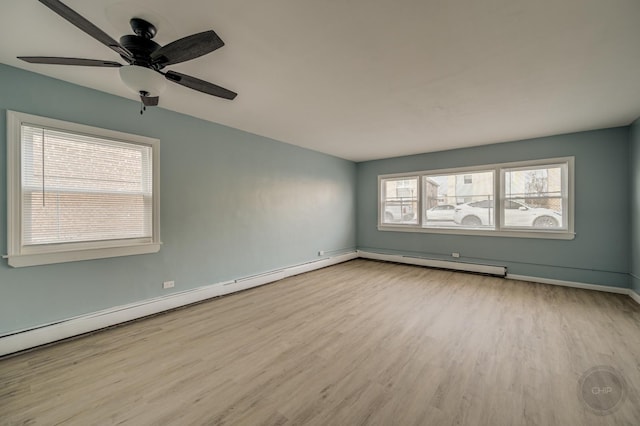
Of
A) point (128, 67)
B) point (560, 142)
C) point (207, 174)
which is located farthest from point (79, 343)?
point (560, 142)

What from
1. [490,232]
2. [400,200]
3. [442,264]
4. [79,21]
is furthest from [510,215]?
[79,21]

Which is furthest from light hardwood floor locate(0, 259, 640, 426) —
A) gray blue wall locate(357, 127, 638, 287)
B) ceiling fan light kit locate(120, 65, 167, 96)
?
ceiling fan light kit locate(120, 65, 167, 96)

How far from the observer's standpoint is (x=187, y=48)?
1663 millimetres

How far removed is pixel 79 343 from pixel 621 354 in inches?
209

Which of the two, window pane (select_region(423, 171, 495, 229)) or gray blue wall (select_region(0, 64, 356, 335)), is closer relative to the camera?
gray blue wall (select_region(0, 64, 356, 335))

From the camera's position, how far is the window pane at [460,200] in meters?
5.31

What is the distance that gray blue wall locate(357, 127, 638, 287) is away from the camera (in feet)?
13.4

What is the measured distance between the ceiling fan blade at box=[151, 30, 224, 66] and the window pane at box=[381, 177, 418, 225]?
217 inches

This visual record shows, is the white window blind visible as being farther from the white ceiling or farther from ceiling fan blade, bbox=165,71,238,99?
ceiling fan blade, bbox=165,71,238,99

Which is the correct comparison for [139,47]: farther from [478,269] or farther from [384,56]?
[478,269]

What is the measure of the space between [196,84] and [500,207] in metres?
5.60

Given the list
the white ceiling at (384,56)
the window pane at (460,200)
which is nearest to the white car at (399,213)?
the window pane at (460,200)

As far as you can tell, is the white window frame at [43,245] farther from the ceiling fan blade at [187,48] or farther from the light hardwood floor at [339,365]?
the ceiling fan blade at [187,48]

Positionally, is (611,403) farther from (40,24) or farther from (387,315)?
(40,24)
